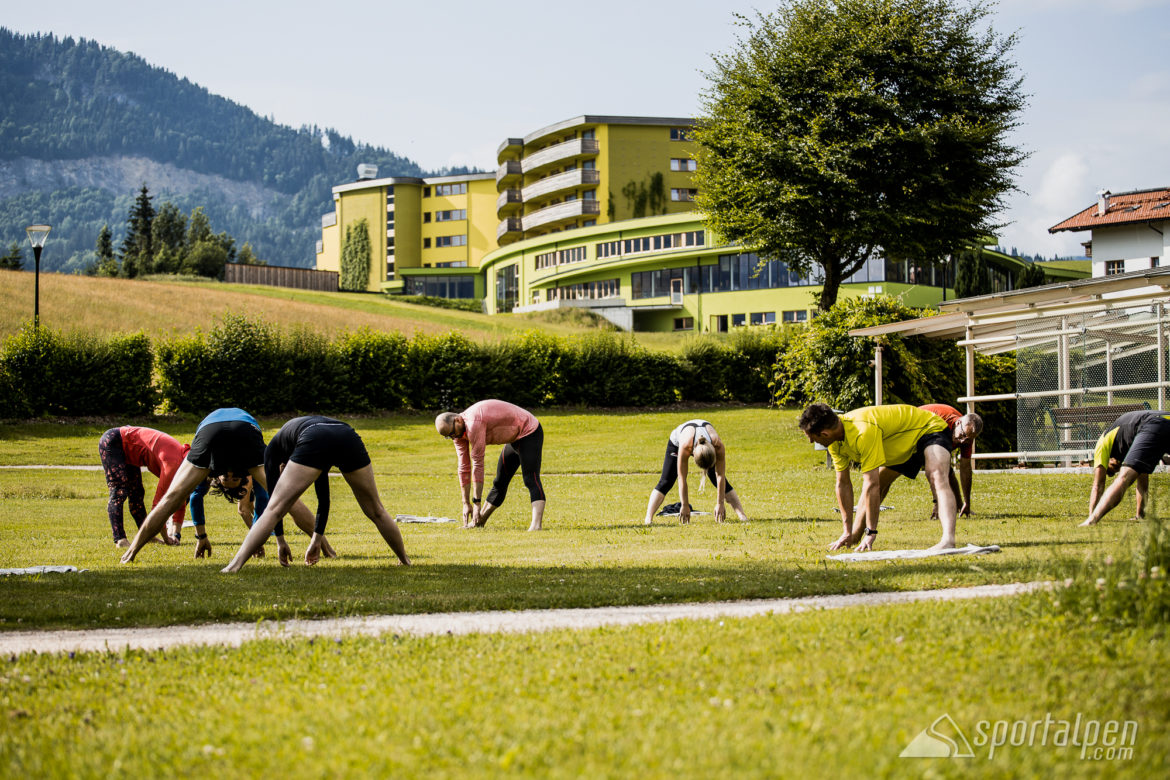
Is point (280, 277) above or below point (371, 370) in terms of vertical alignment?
above

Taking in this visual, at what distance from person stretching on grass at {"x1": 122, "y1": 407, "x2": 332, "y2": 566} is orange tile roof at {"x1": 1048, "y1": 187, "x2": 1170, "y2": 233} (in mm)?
66965

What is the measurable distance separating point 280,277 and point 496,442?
89338 millimetres

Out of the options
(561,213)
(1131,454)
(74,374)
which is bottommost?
(1131,454)

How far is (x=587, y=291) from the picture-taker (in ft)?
257

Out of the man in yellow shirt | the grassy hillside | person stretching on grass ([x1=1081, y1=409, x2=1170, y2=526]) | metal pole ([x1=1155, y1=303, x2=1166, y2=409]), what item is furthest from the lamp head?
person stretching on grass ([x1=1081, y1=409, x2=1170, y2=526])

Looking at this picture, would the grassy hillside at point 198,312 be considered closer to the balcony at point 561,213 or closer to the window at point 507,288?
the window at point 507,288

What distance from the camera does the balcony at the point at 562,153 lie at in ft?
279

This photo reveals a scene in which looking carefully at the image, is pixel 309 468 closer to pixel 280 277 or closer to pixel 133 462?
pixel 133 462

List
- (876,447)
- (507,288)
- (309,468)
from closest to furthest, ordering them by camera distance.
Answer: (309,468) < (876,447) < (507,288)

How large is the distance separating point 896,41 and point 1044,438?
745 inches

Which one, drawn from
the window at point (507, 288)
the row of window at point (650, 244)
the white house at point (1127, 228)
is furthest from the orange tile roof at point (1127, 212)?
the window at point (507, 288)

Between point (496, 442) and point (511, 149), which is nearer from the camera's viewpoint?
point (496, 442)

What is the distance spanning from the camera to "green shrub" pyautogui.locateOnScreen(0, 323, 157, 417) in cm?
3619

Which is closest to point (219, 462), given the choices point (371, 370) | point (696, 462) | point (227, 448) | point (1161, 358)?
point (227, 448)
